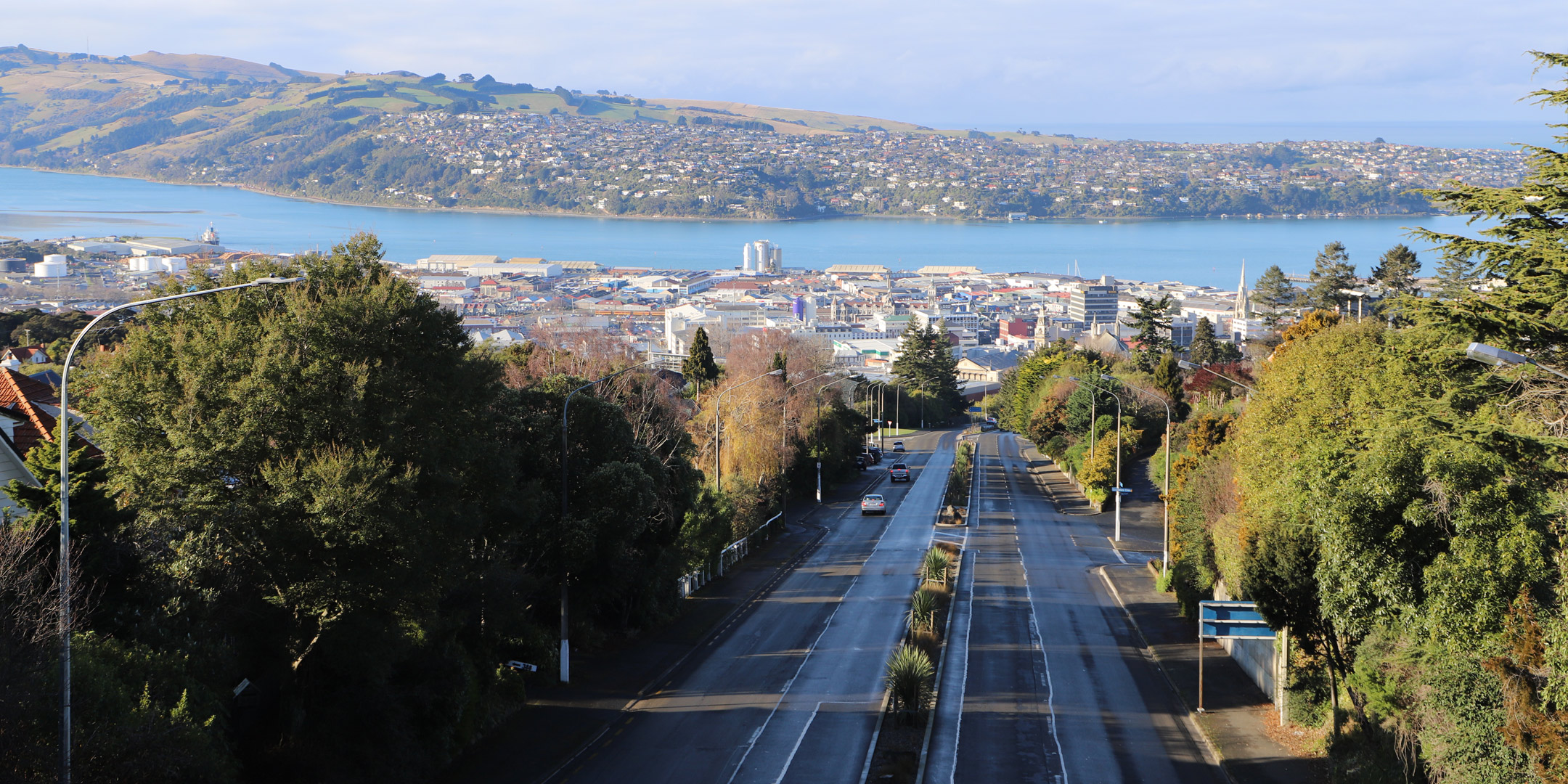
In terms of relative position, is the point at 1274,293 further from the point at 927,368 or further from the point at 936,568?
the point at 936,568

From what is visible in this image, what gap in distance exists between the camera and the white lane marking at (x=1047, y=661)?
19.7m

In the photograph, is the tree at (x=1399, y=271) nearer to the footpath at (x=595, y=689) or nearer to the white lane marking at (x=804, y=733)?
the footpath at (x=595, y=689)

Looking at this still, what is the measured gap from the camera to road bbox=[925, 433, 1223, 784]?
19.5 m

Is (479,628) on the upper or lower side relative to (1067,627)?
upper

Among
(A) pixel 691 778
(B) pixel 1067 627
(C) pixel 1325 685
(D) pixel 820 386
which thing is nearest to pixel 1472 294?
(C) pixel 1325 685

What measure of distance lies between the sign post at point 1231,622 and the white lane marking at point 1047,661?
9.35ft

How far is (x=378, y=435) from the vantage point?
1784cm

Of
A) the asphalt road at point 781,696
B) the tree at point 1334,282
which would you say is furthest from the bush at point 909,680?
the tree at point 1334,282

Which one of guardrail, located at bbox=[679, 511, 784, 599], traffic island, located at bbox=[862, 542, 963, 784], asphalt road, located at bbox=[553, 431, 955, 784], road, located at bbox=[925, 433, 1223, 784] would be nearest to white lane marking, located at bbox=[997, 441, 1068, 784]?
road, located at bbox=[925, 433, 1223, 784]

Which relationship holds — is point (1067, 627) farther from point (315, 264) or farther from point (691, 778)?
point (315, 264)

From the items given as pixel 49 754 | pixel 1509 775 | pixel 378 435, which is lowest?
pixel 1509 775

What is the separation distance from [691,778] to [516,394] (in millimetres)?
11158

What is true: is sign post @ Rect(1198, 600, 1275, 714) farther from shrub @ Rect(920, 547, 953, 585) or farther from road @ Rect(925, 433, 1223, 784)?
shrub @ Rect(920, 547, 953, 585)

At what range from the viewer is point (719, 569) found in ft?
123
